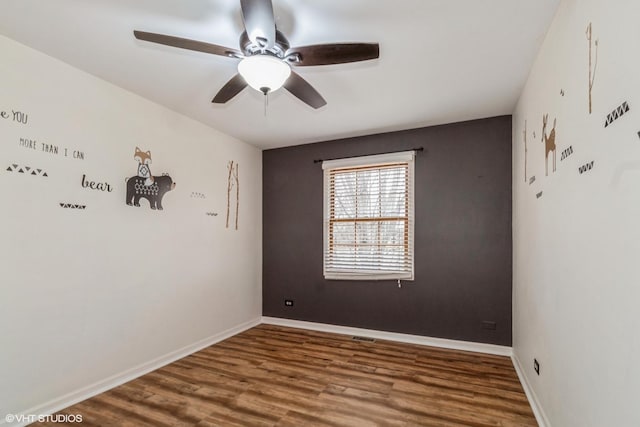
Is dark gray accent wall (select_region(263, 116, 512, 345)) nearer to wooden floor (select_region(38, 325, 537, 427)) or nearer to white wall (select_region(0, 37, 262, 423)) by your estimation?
wooden floor (select_region(38, 325, 537, 427))

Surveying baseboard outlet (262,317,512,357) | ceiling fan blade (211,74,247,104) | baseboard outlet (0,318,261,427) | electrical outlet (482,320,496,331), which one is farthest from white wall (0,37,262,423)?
electrical outlet (482,320,496,331)

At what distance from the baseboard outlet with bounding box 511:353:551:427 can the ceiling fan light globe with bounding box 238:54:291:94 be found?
9.19 feet

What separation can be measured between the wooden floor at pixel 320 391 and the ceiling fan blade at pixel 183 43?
250 cm

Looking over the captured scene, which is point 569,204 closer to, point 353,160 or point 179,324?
point 353,160

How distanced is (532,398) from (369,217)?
2427 mm

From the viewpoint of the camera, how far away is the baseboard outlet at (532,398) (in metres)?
2.18

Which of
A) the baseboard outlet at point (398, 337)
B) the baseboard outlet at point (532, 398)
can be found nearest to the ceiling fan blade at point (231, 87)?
the baseboard outlet at point (532, 398)

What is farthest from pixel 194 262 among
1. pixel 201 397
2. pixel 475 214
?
pixel 475 214

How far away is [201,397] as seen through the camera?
2633 mm

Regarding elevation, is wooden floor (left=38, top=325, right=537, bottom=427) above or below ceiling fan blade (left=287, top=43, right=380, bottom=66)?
below

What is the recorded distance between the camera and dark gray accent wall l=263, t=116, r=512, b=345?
11.8 feet

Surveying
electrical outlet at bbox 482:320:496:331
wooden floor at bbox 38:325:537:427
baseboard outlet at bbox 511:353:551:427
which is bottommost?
wooden floor at bbox 38:325:537:427

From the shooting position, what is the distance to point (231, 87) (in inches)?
91.0

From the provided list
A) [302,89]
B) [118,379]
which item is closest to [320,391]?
[118,379]
